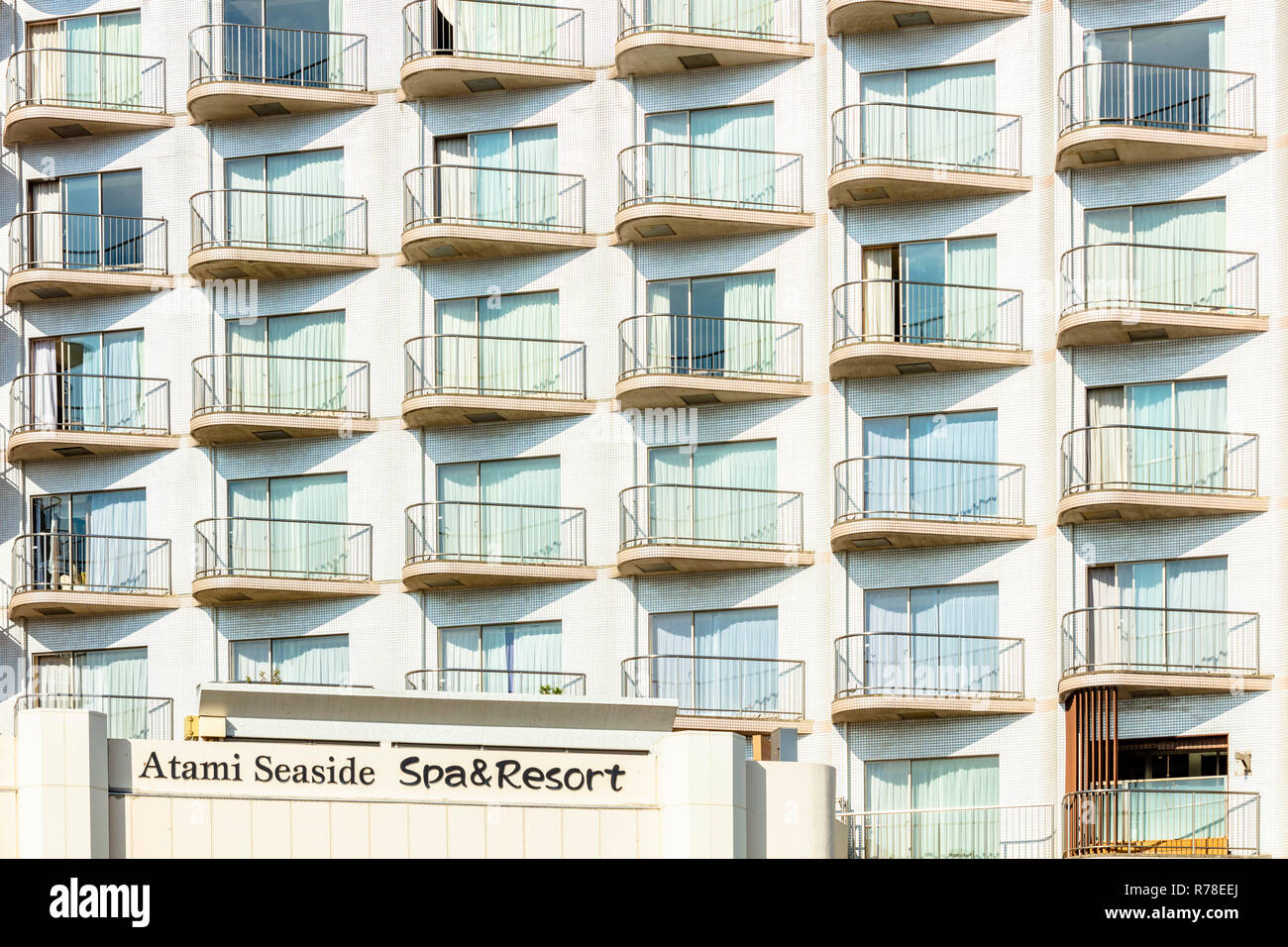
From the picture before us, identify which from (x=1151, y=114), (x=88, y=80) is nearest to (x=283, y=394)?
(x=88, y=80)

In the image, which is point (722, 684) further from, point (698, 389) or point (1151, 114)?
point (1151, 114)

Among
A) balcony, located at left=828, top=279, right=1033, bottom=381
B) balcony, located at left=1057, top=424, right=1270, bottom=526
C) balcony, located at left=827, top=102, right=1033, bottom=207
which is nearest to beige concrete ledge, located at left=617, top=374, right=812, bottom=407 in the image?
balcony, located at left=828, top=279, right=1033, bottom=381

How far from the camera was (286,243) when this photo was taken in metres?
55.2

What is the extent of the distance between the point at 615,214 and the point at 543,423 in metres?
4.89

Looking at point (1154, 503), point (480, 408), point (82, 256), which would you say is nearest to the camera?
point (1154, 503)

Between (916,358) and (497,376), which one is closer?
(916,358)

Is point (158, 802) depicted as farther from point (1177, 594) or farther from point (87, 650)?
point (1177, 594)

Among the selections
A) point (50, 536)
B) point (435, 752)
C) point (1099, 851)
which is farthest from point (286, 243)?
point (1099, 851)

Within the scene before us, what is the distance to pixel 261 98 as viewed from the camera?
5497cm

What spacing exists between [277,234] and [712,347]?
10.5m

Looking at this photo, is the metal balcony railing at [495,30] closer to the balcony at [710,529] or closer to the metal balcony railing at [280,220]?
the metal balcony railing at [280,220]

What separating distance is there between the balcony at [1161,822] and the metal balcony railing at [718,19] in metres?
18.1

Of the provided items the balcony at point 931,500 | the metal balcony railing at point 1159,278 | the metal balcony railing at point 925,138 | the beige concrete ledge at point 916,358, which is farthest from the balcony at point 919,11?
the balcony at point 931,500

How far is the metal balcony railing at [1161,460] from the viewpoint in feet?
163
